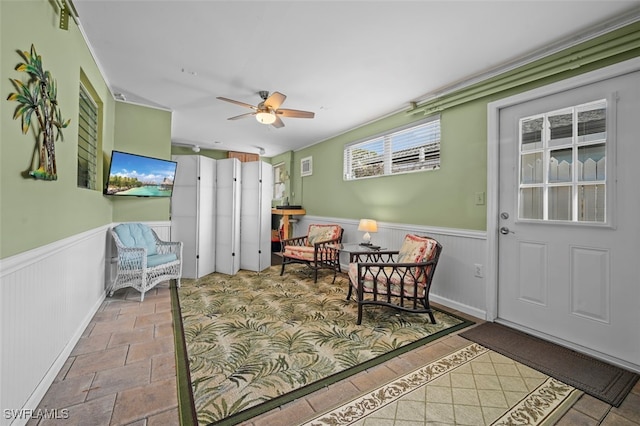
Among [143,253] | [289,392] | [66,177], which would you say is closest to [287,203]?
[143,253]

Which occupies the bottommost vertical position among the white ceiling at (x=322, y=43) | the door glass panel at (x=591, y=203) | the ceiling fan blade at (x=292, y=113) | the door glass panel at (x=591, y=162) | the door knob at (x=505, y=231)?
the door knob at (x=505, y=231)

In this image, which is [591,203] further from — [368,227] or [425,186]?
[368,227]

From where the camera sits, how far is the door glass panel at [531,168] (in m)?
2.51

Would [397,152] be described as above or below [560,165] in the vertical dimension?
above

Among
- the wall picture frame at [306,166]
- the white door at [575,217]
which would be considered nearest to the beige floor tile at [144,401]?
the white door at [575,217]

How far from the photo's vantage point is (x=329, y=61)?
2643 mm

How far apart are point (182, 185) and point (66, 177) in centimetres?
217

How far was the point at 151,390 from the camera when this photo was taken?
67.4 inches

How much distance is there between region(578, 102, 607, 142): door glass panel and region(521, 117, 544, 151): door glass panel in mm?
276

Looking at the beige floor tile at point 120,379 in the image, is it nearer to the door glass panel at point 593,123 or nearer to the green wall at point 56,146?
the green wall at point 56,146

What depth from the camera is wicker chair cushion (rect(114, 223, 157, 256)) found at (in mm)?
3400

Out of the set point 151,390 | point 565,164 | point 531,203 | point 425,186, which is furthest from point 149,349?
point 565,164

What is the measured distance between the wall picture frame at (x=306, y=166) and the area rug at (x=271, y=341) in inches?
115

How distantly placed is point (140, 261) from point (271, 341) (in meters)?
2.08
